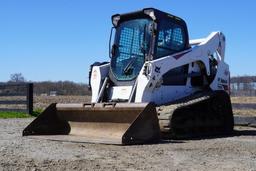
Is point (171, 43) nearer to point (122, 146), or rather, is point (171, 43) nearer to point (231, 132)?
point (231, 132)

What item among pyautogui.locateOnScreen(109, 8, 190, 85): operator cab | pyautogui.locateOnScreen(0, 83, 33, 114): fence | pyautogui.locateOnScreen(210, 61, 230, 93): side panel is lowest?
pyautogui.locateOnScreen(0, 83, 33, 114): fence

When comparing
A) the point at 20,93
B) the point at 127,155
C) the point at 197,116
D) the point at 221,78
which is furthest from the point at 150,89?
the point at 20,93

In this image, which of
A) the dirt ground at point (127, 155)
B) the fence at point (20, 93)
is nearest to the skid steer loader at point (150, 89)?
the dirt ground at point (127, 155)

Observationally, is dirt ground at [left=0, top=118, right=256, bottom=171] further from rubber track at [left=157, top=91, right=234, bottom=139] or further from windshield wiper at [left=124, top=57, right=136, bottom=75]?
windshield wiper at [left=124, top=57, right=136, bottom=75]

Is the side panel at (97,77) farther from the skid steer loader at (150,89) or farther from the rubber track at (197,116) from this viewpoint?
the rubber track at (197,116)

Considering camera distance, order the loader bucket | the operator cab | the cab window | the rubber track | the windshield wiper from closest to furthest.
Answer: the loader bucket → the rubber track → the operator cab → the cab window → the windshield wiper

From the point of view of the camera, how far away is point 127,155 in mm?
7418

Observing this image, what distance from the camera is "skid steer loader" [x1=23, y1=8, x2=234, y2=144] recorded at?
984 centimetres

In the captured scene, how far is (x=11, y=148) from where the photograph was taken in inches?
324

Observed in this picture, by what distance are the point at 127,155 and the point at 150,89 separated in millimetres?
2894

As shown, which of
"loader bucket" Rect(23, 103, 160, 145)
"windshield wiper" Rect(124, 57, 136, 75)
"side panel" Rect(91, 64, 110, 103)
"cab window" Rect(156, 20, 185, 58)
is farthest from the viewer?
"side panel" Rect(91, 64, 110, 103)

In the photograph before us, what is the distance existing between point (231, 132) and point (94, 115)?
11.1ft

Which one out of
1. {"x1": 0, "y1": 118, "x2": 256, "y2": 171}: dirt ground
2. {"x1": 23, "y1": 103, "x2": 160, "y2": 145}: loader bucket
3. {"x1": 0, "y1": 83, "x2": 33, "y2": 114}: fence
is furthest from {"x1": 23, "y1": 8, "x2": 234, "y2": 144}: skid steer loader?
{"x1": 0, "y1": 83, "x2": 33, "y2": 114}: fence

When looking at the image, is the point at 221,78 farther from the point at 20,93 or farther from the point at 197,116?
the point at 20,93
